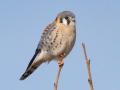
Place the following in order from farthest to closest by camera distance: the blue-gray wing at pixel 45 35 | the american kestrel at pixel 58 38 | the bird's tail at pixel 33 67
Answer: the bird's tail at pixel 33 67 < the blue-gray wing at pixel 45 35 < the american kestrel at pixel 58 38

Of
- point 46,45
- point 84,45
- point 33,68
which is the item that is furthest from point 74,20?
point 84,45

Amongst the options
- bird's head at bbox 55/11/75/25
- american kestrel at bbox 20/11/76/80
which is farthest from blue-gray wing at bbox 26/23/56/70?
bird's head at bbox 55/11/75/25

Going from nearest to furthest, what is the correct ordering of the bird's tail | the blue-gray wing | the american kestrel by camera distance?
the american kestrel → the blue-gray wing → the bird's tail

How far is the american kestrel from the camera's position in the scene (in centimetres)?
582

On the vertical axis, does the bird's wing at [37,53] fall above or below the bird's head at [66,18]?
→ below

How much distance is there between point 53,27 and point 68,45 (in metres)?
0.47

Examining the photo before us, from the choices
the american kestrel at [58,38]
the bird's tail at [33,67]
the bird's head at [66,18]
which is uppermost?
the bird's head at [66,18]


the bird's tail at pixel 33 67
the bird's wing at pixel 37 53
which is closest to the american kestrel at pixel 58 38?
the bird's wing at pixel 37 53

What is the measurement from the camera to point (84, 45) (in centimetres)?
261

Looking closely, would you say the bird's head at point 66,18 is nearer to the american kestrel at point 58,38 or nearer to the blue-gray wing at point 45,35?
the american kestrel at point 58,38

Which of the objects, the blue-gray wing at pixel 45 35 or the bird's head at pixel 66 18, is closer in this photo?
the bird's head at pixel 66 18

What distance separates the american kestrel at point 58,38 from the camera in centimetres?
582

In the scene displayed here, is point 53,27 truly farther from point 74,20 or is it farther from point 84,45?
point 84,45

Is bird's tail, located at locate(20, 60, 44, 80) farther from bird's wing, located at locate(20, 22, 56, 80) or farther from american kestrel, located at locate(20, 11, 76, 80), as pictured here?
american kestrel, located at locate(20, 11, 76, 80)
